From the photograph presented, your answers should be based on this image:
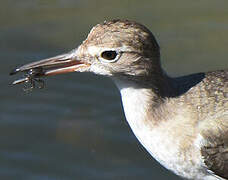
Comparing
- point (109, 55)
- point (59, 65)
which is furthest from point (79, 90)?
point (109, 55)

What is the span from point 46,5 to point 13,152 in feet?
11.5

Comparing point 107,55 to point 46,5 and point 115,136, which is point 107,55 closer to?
point 115,136

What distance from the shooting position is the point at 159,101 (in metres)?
9.04

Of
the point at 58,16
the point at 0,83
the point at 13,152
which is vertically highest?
the point at 58,16

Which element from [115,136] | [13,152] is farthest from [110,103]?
[13,152]

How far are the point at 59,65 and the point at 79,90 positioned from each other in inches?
124

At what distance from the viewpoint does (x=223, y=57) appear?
1275cm

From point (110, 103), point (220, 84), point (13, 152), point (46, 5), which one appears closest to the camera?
point (220, 84)

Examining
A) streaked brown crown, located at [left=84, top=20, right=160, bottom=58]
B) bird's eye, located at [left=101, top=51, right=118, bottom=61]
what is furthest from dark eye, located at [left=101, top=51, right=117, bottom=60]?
streaked brown crown, located at [left=84, top=20, right=160, bottom=58]

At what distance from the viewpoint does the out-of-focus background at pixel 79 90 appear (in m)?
11.1

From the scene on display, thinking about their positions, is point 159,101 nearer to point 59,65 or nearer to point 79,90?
point 59,65

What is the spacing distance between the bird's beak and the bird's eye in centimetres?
32

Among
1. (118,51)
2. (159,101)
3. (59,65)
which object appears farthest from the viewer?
(159,101)

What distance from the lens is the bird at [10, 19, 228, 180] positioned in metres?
8.62
